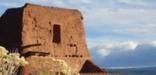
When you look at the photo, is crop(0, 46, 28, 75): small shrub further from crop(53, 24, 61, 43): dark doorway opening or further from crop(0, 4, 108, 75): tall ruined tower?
crop(53, 24, 61, 43): dark doorway opening

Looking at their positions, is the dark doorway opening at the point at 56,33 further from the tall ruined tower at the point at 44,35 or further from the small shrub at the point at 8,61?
the small shrub at the point at 8,61

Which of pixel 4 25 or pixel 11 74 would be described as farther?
pixel 4 25

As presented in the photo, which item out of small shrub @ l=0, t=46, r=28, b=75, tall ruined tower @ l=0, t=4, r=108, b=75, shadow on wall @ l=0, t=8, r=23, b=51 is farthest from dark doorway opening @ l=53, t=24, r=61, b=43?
small shrub @ l=0, t=46, r=28, b=75

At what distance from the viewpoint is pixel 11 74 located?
38781mm

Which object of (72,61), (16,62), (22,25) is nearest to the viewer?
(16,62)

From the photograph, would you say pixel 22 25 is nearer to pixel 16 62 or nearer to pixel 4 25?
pixel 4 25

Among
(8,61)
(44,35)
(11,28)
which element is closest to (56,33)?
(44,35)

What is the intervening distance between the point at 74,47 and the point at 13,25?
5.70m

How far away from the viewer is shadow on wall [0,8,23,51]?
159 feet

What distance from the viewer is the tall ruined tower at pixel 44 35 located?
48344 mm

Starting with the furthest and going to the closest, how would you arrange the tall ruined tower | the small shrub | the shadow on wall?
the shadow on wall
the tall ruined tower
the small shrub

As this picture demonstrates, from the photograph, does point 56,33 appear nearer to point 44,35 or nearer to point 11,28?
point 44,35

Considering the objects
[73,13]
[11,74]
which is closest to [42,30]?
[73,13]

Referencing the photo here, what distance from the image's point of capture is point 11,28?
1940 inches
